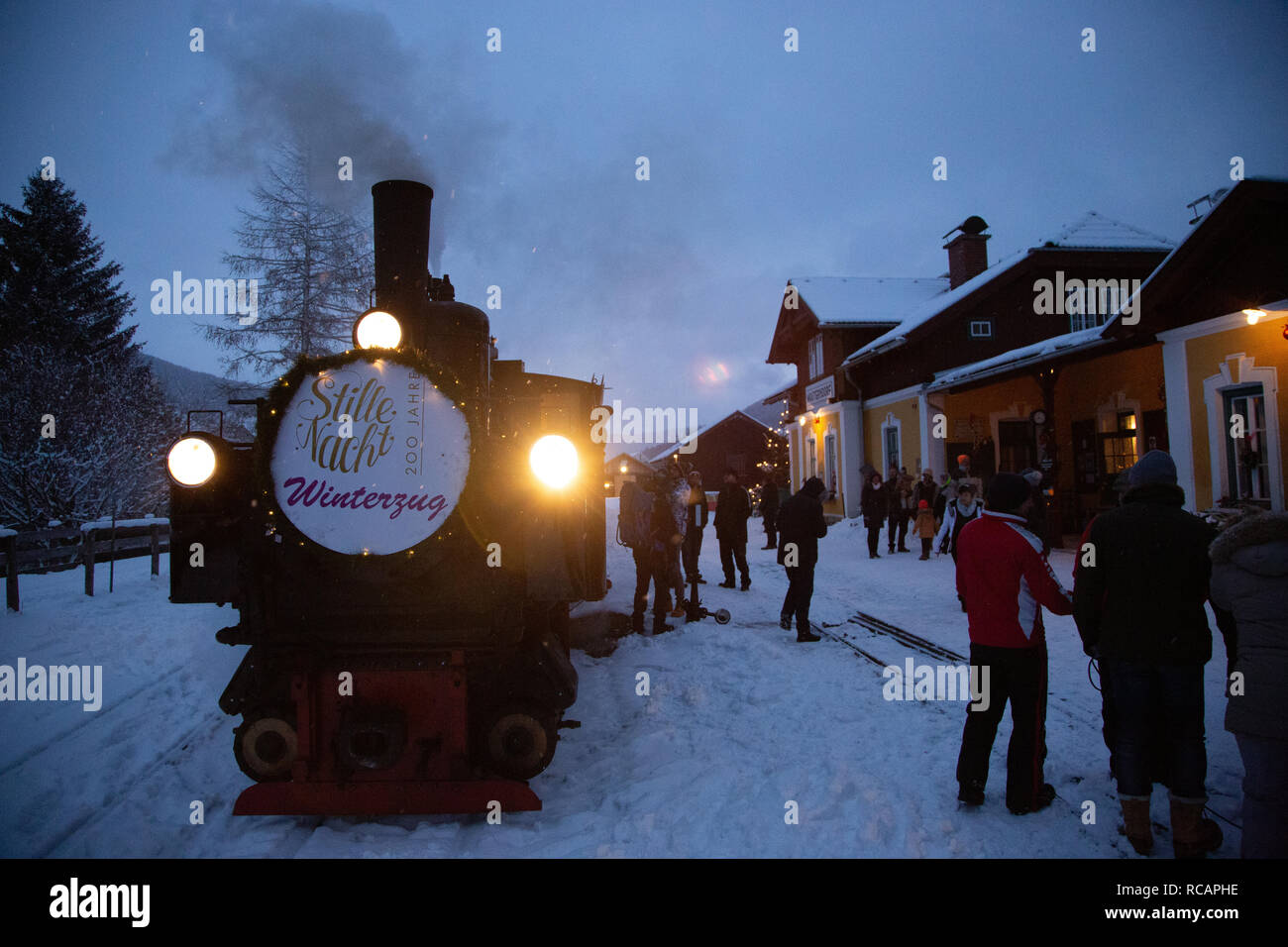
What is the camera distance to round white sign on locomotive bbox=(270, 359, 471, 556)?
10.8ft

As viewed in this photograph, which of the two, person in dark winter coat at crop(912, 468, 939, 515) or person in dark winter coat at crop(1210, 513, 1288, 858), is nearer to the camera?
person in dark winter coat at crop(1210, 513, 1288, 858)

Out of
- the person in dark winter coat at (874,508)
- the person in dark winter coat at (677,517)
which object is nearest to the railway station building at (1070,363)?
the person in dark winter coat at (874,508)

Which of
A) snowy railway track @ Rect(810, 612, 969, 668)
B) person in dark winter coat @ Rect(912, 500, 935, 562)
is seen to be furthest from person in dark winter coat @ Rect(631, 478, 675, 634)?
person in dark winter coat @ Rect(912, 500, 935, 562)

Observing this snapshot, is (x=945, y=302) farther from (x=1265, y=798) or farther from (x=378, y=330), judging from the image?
(x=378, y=330)

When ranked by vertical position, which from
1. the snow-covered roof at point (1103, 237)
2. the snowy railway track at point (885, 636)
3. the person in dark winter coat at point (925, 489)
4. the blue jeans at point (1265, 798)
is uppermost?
the snow-covered roof at point (1103, 237)

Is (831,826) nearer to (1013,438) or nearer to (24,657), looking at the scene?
(24,657)

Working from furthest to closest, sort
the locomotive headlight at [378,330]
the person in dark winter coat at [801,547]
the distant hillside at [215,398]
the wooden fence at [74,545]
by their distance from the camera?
the distant hillside at [215,398], the wooden fence at [74,545], the person in dark winter coat at [801,547], the locomotive headlight at [378,330]

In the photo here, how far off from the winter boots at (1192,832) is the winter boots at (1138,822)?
0.34 feet

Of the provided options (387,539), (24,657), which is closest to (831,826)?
(387,539)

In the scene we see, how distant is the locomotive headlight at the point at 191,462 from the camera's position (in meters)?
3.48

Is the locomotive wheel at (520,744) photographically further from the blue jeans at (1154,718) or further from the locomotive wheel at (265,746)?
the blue jeans at (1154,718)

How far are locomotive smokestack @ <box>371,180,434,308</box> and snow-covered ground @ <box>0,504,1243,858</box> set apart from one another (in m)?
3.25

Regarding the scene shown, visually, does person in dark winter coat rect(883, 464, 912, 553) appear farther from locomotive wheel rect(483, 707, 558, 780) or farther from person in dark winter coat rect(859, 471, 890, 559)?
locomotive wheel rect(483, 707, 558, 780)
